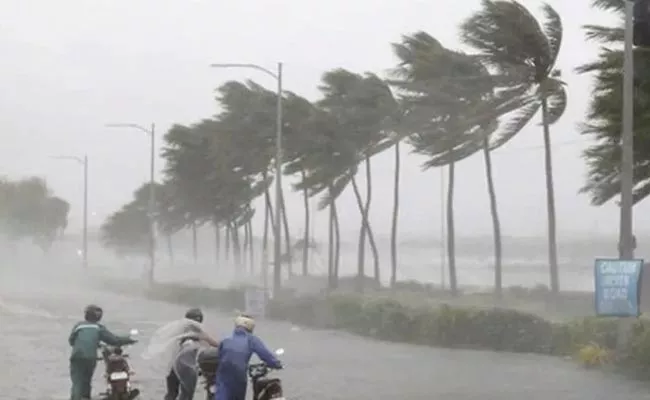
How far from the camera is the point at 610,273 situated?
21953 millimetres

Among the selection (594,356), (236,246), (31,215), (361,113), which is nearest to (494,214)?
(361,113)

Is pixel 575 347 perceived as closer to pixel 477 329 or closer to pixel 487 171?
pixel 477 329

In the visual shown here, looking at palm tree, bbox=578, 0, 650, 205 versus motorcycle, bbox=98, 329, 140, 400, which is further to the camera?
palm tree, bbox=578, 0, 650, 205

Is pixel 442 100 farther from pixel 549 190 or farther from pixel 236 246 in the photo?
pixel 236 246

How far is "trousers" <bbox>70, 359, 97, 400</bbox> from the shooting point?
52.8ft

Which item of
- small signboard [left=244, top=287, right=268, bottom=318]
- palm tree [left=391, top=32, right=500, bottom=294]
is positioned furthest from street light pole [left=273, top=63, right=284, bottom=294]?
palm tree [left=391, top=32, right=500, bottom=294]

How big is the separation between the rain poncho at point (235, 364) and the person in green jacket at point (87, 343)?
3394 mm

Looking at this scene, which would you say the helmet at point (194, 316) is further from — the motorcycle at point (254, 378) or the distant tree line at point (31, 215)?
the distant tree line at point (31, 215)

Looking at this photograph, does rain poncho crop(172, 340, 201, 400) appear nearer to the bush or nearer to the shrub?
the bush

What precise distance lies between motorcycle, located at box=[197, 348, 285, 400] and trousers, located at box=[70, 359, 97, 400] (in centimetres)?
247

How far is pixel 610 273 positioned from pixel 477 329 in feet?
23.7

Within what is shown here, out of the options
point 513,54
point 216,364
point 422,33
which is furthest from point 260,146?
point 216,364

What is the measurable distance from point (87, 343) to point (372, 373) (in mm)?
7937

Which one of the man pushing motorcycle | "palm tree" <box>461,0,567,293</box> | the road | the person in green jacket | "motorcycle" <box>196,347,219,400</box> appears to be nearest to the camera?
"motorcycle" <box>196,347,219,400</box>
